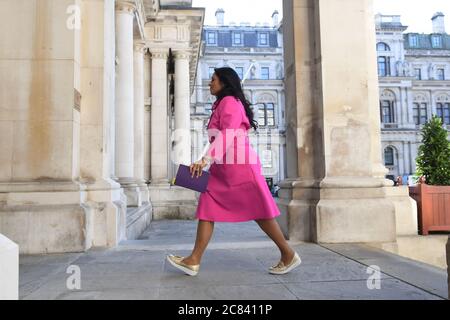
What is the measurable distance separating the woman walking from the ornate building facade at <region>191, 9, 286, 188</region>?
54.0 m

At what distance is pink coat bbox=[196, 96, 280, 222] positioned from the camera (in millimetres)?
3869

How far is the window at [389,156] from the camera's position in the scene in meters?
61.8

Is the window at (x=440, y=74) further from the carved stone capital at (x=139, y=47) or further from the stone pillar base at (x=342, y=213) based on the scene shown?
the stone pillar base at (x=342, y=213)

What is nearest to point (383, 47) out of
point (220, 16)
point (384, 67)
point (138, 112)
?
point (384, 67)

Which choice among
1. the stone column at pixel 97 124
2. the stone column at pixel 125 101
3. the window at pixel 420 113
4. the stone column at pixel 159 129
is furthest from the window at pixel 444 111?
the stone column at pixel 97 124

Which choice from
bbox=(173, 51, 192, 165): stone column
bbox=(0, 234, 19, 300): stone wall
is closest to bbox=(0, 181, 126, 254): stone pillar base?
bbox=(0, 234, 19, 300): stone wall

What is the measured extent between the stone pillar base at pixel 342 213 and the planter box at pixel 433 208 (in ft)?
3.85

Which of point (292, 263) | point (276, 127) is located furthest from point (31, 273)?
point (276, 127)

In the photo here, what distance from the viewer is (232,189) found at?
153 inches

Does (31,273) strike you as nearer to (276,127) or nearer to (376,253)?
(376,253)
